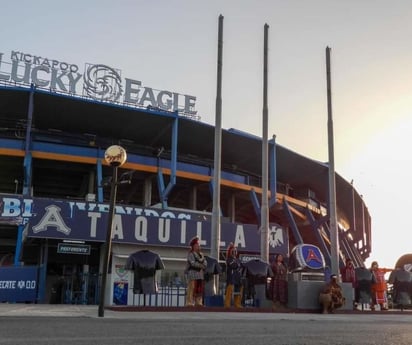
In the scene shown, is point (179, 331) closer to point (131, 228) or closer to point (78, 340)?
point (78, 340)

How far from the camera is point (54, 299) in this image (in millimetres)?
25172

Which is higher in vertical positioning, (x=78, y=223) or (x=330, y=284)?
(x=78, y=223)

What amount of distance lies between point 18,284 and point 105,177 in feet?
28.2

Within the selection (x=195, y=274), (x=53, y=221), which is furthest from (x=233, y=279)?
(x=53, y=221)

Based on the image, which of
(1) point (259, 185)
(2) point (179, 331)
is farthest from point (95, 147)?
(2) point (179, 331)

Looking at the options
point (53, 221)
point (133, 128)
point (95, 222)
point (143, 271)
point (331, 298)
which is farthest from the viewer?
point (133, 128)

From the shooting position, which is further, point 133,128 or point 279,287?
point 133,128

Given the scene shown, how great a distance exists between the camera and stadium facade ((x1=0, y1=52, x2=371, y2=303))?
24781 mm

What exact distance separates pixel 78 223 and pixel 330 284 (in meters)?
13.5

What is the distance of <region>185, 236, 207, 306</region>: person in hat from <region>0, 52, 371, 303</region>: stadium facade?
732 centimetres

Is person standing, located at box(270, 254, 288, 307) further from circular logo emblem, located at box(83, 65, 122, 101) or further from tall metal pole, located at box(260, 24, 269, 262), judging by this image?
circular logo emblem, located at box(83, 65, 122, 101)

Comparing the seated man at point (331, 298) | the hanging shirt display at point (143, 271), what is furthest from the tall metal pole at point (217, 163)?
the seated man at point (331, 298)

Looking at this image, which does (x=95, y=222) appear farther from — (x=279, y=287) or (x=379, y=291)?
(x=379, y=291)

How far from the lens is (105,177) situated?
26.9m
